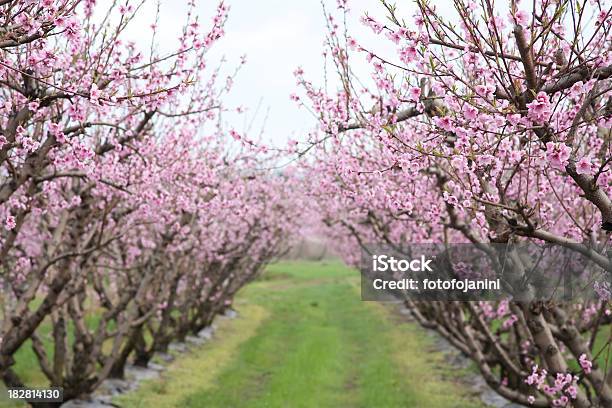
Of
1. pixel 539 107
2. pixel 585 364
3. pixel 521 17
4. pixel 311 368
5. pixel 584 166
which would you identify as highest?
pixel 521 17

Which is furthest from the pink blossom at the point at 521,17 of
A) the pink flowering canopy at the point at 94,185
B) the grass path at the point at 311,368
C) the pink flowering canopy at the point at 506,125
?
the grass path at the point at 311,368

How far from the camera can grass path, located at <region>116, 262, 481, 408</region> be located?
13.7 m

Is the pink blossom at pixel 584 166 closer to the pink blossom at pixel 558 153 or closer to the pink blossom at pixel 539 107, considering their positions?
the pink blossom at pixel 558 153

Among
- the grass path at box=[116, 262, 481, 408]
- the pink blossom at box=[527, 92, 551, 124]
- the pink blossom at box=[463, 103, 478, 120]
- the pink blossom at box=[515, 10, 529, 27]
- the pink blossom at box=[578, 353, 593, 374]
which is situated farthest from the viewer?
the grass path at box=[116, 262, 481, 408]

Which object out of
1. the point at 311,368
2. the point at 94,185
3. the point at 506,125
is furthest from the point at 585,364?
the point at 311,368

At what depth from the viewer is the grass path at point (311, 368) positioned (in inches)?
540

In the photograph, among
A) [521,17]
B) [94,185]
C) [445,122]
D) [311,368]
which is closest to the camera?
[521,17]

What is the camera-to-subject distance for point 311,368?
16.3 meters

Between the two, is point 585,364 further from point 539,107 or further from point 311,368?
point 311,368

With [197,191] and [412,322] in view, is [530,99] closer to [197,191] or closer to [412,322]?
[197,191]

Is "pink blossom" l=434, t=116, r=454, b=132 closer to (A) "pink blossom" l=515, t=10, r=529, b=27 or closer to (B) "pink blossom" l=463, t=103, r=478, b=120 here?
(B) "pink blossom" l=463, t=103, r=478, b=120

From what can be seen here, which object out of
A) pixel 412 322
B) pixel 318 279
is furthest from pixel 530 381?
pixel 318 279

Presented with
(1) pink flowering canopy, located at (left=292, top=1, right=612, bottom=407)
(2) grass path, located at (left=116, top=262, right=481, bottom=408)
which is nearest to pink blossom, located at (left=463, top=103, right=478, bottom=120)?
(1) pink flowering canopy, located at (left=292, top=1, right=612, bottom=407)

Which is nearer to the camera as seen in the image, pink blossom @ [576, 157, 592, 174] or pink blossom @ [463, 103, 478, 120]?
pink blossom @ [576, 157, 592, 174]
